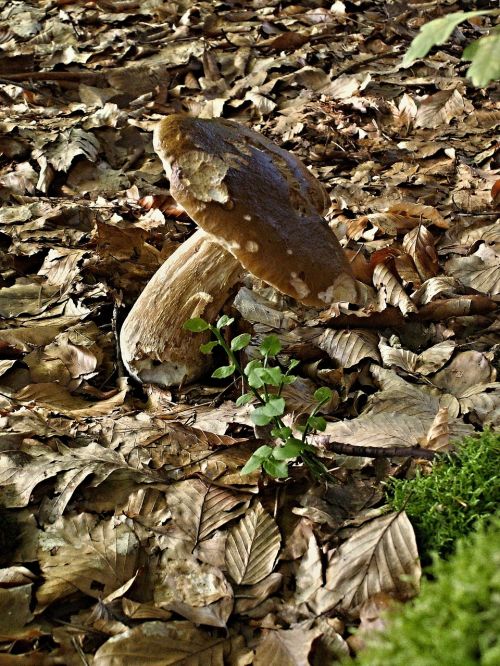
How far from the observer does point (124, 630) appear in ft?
6.03

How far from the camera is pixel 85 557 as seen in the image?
6.84 feet

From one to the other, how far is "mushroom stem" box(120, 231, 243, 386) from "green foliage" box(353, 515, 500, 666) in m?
1.96

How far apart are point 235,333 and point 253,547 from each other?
1.39 meters

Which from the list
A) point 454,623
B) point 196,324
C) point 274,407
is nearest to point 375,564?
point 274,407

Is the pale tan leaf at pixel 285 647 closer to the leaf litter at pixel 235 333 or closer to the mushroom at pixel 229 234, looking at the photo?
the leaf litter at pixel 235 333

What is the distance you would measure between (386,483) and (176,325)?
4.44 feet

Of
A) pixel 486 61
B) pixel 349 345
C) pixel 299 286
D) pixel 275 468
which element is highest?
pixel 486 61

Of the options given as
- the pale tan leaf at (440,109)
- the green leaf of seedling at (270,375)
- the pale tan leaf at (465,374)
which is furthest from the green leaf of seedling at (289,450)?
the pale tan leaf at (440,109)

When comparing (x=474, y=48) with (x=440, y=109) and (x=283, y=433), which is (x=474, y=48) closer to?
(x=283, y=433)

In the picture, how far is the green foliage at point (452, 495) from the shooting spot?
6.01 feet

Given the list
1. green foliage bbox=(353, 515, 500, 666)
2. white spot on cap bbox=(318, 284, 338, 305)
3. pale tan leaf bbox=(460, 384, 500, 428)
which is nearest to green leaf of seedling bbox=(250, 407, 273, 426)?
white spot on cap bbox=(318, 284, 338, 305)

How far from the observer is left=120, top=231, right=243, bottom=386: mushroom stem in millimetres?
3049

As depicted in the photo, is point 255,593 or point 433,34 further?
point 255,593

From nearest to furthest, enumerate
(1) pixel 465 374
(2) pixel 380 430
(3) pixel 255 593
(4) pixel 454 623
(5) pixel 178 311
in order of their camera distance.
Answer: (4) pixel 454 623
(3) pixel 255 593
(2) pixel 380 430
(1) pixel 465 374
(5) pixel 178 311
